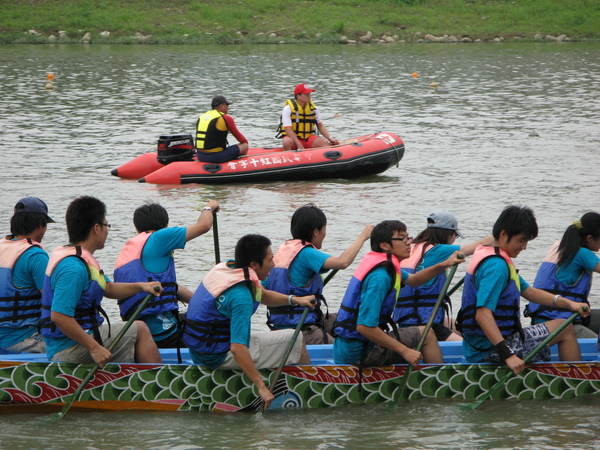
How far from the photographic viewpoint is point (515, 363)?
18.5ft

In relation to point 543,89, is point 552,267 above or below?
below

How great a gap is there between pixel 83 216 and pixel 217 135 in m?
7.50

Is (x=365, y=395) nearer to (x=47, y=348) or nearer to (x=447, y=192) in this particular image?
(x=47, y=348)

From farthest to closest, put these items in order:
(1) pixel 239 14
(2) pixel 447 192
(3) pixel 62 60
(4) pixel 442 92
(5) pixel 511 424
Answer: (1) pixel 239 14 < (3) pixel 62 60 < (4) pixel 442 92 < (2) pixel 447 192 < (5) pixel 511 424

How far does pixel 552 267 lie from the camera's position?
6.19m

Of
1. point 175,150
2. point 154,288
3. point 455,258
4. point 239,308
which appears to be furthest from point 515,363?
point 175,150

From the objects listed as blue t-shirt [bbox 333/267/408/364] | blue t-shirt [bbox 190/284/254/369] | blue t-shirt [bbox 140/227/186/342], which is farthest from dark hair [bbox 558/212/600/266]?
blue t-shirt [bbox 140/227/186/342]

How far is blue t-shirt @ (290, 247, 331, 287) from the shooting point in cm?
591

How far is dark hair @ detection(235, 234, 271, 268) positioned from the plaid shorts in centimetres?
171

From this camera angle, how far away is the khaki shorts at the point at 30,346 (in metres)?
5.97

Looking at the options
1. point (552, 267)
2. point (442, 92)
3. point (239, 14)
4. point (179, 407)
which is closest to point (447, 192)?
point (552, 267)

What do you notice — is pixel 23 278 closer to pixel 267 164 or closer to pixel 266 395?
pixel 266 395

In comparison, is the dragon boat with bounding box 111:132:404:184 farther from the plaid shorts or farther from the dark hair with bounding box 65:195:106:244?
the dark hair with bounding box 65:195:106:244

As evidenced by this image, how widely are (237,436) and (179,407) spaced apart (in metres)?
0.46
